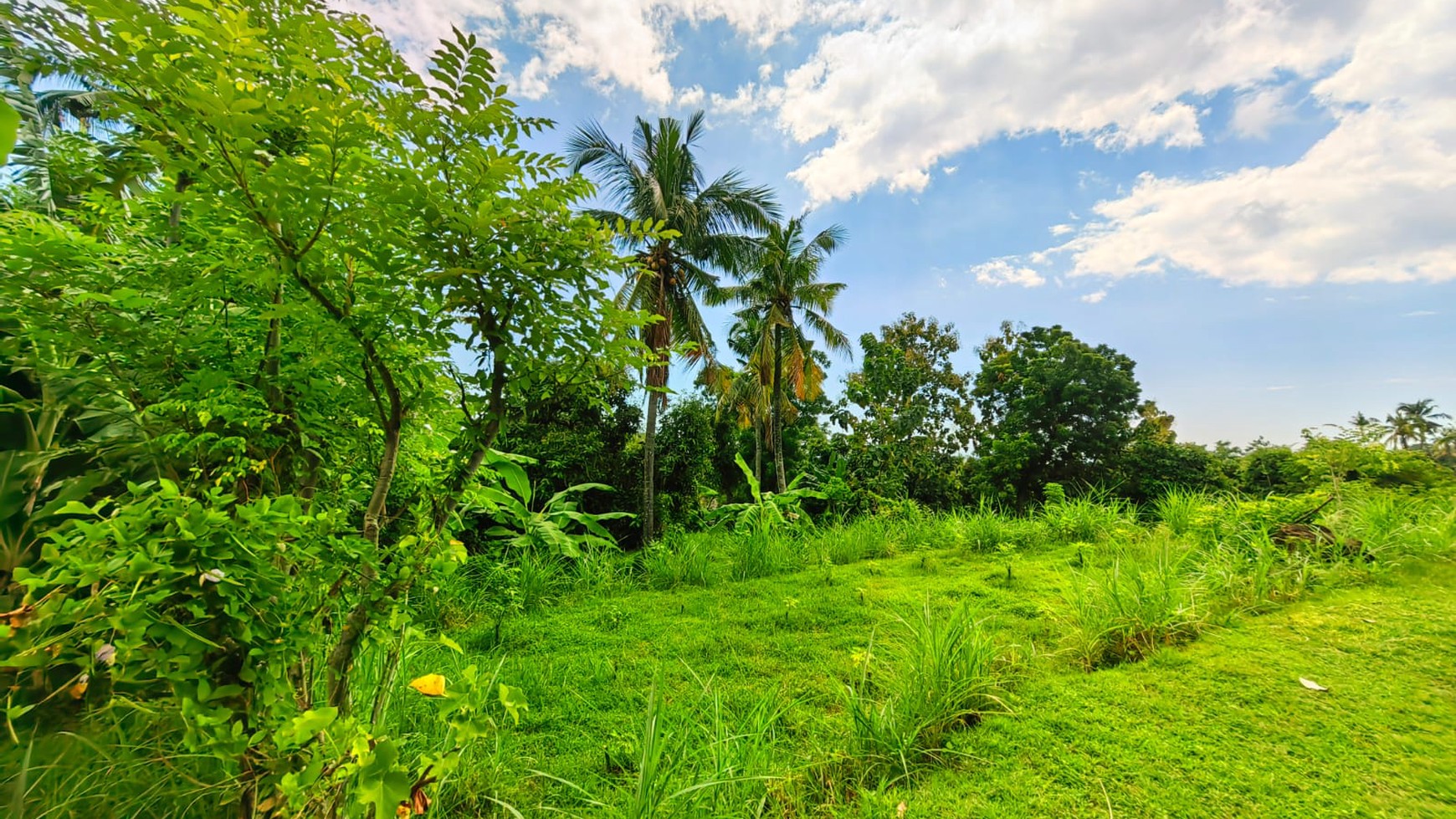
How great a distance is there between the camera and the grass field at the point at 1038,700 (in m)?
1.65

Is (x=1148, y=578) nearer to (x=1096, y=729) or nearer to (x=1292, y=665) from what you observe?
(x=1292, y=665)

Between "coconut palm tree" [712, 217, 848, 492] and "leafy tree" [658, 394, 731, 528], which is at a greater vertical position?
"coconut palm tree" [712, 217, 848, 492]

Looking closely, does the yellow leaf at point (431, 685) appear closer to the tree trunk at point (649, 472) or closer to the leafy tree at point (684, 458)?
the tree trunk at point (649, 472)

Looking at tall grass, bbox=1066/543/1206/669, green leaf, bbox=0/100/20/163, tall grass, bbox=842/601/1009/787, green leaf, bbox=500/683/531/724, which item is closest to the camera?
green leaf, bbox=0/100/20/163

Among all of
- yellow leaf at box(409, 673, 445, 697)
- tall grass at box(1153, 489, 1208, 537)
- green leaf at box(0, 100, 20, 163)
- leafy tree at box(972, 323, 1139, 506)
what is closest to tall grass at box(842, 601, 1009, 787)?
yellow leaf at box(409, 673, 445, 697)

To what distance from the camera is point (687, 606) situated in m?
4.56

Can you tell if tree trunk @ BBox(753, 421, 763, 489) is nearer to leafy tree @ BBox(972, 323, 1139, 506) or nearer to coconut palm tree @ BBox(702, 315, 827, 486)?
coconut palm tree @ BBox(702, 315, 827, 486)

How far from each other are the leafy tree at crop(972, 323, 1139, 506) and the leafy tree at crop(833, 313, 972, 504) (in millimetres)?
1440

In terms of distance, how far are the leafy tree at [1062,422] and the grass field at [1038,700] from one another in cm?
1386

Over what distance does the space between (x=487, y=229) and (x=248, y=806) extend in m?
1.47

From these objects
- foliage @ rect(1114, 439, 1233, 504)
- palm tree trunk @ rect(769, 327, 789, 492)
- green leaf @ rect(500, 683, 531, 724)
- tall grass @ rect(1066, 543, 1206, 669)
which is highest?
palm tree trunk @ rect(769, 327, 789, 492)

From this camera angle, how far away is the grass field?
5.43 feet

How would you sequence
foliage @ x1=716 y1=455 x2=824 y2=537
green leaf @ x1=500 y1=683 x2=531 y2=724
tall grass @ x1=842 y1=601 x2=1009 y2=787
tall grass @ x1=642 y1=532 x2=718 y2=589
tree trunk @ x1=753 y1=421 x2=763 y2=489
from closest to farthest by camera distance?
green leaf @ x1=500 y1=683 x2=531 y2=724 → tall grass @ x1=842 y1=601 x2=1009 y2=787 → tall grass @ x1=642 y1=532 x2=718 y2=589 → foliage @ x1=716 y1=455 x2=824 y2=537 → tree trunk @ x1=753 y1=421 x2=763 y2=489

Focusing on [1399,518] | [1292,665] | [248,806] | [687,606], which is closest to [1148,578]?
[1292,665]
